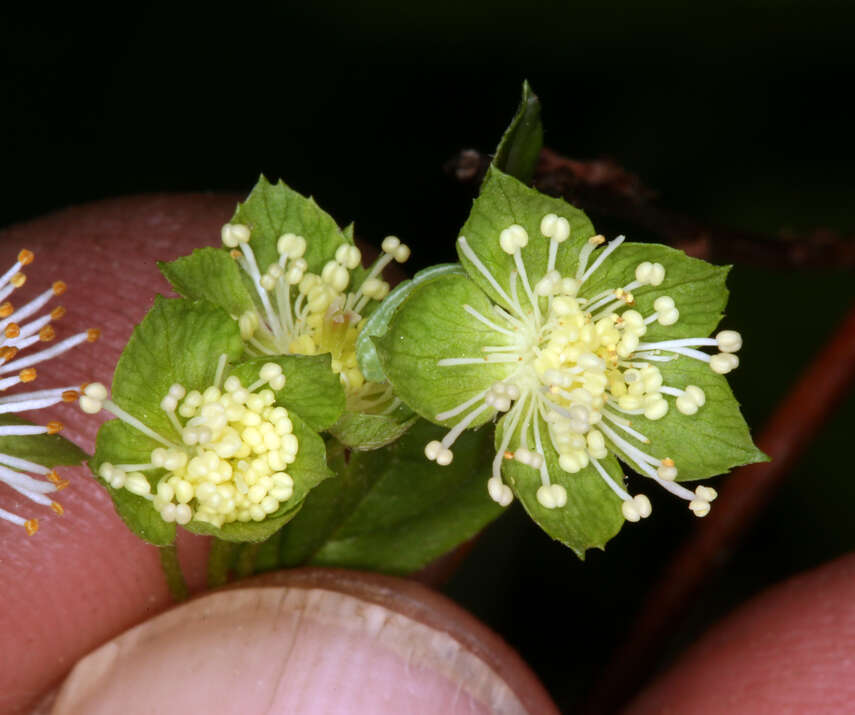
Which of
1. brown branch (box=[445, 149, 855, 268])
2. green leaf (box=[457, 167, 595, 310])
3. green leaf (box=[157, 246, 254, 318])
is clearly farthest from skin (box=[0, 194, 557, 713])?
brown branch (box=[445, 149, 855, 268])

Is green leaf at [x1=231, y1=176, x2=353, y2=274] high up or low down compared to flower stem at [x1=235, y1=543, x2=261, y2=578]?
up

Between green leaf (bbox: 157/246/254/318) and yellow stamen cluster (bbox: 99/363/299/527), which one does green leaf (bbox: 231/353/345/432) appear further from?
green leaf (bbox: 157/246/254/318)

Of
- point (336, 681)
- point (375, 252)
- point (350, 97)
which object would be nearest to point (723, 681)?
point (336, 681)

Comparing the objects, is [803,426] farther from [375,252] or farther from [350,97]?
[350,97]

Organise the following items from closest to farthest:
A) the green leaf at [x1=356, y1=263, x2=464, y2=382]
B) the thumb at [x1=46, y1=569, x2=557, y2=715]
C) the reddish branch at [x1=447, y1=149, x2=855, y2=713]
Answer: the green leaf at [x1=356, y1=263, x2=464, y2=382] → the thumb at [x1=46, y1=569, x2=557, y2=715] → the reddish branch at [x1=447, y1=149, x2=855, y2=713]

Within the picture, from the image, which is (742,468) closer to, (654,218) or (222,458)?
(654,218)
